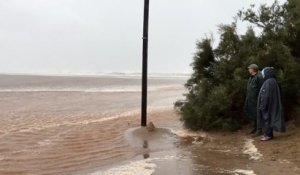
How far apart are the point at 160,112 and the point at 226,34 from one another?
564 centimetres

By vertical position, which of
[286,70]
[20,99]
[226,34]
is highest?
[226,34]

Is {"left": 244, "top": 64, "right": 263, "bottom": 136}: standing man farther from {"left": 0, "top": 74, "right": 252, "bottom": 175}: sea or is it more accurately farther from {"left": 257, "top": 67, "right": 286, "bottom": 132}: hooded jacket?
{"left": 0, "top": 74, "right": 252, "bottom": 175}: sea

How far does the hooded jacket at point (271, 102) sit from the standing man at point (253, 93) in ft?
1.74

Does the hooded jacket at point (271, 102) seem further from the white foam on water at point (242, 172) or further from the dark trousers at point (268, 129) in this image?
the white foam on water at point (242, 172)

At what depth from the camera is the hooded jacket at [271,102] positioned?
468 inches

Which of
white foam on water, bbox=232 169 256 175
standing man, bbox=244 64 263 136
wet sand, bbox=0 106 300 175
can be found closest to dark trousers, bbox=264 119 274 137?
wet sand, bbox=0 106 300 175

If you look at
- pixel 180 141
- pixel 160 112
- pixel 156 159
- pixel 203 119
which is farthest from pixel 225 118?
pixel 160 112

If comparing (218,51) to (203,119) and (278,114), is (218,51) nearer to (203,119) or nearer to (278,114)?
(203,119)

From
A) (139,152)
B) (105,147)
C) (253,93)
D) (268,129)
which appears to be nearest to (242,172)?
(268,129)

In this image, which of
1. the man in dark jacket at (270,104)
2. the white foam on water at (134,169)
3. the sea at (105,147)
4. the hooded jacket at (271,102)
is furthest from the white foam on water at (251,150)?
the white foam on water at (134,169)

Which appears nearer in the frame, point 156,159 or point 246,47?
point 156,159

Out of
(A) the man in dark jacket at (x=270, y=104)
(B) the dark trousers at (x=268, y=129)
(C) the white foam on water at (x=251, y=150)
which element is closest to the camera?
(C) the white foam on water at (x=251, y=150)

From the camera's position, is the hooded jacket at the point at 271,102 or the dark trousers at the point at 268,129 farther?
the dark trousers at the point at 268,129

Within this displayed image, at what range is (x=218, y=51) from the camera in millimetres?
14742
